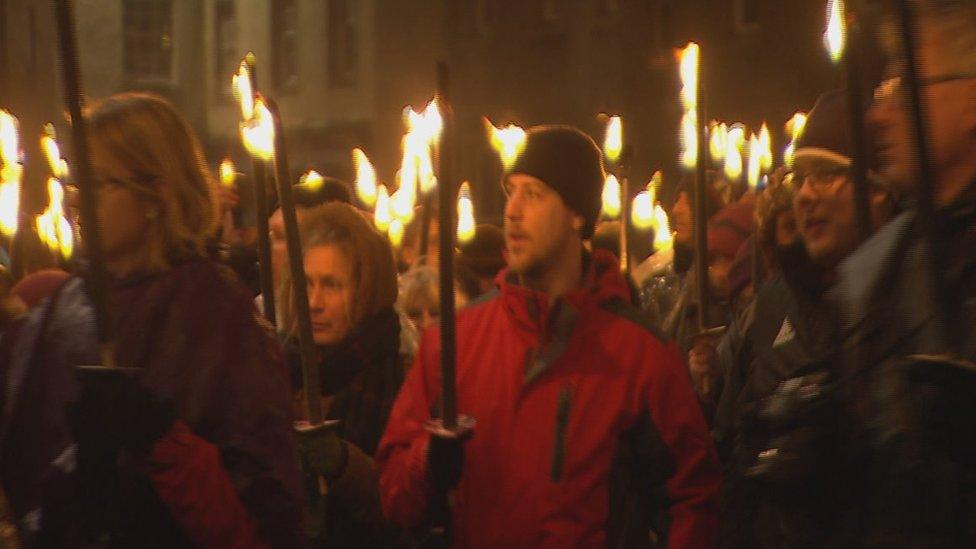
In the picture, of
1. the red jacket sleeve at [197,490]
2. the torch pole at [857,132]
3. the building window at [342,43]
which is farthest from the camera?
the building window at [342,43]

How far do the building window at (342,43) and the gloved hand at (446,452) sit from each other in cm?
2852

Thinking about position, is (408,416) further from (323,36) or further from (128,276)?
(323,36)

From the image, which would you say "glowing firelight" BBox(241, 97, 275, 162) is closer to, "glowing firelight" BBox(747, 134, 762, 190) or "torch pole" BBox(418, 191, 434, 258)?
"torch pole" BBox(418, 191, 434, 258)

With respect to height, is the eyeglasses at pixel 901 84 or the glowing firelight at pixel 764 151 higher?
the glowing firelight at pixel 764 151

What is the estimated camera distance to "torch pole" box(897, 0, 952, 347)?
2611 millimetres

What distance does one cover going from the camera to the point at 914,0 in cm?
296

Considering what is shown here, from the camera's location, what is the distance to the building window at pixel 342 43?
3219cm

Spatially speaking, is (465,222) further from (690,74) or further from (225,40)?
(225,40)

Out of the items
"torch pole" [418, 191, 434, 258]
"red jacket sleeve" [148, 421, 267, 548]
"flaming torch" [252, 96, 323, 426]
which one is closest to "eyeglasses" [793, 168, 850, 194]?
"flaming torch" [252, 96, 323, 426]

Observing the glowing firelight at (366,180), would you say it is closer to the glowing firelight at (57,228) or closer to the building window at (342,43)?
the glowing firelight at (57,228)

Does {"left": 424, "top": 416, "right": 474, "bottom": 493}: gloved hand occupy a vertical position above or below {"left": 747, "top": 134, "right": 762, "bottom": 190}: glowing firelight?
below

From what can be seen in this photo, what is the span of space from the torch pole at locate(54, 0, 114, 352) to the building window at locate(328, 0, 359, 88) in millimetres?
29055

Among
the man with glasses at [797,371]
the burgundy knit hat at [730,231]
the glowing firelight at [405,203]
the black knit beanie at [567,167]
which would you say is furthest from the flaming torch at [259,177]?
the glowing firelight at [405,203]

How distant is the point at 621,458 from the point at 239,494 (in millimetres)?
1313
